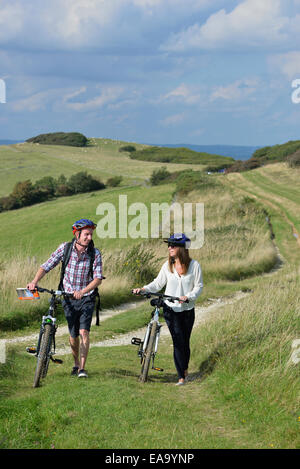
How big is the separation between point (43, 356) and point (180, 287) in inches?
81.7

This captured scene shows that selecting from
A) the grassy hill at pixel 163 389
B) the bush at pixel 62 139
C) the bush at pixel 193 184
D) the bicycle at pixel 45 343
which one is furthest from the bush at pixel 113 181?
the bicycle at pixel 45 343

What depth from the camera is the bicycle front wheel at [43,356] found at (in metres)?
7.37

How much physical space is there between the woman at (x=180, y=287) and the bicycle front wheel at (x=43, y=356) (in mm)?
1328

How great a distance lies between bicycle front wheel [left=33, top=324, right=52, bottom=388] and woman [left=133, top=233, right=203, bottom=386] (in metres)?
1.33

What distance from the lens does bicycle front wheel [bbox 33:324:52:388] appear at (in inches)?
290

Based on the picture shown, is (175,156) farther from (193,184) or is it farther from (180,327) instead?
(180,327)

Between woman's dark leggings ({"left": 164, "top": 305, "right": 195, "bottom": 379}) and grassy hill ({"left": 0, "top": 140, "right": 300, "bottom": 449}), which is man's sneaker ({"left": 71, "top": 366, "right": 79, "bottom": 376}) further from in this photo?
woman's dark leggings ({"left": 164, "top": 305, "right": 195, "bottom": 379})

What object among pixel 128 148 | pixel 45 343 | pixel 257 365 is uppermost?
pixel 128 148

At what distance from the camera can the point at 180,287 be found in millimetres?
7871

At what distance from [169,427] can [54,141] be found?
186m

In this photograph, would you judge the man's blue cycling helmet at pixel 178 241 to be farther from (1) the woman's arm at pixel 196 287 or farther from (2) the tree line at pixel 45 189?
(2) the tree line at pixel 45 189

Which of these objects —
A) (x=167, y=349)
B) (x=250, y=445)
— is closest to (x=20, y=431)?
(x=250, y=445)

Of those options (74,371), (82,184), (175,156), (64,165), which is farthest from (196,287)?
(175,156)

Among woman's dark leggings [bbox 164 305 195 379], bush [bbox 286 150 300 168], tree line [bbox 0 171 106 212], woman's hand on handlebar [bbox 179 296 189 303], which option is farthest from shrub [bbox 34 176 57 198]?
woman's hand on handlebar [bbox 179 296 189 303]
